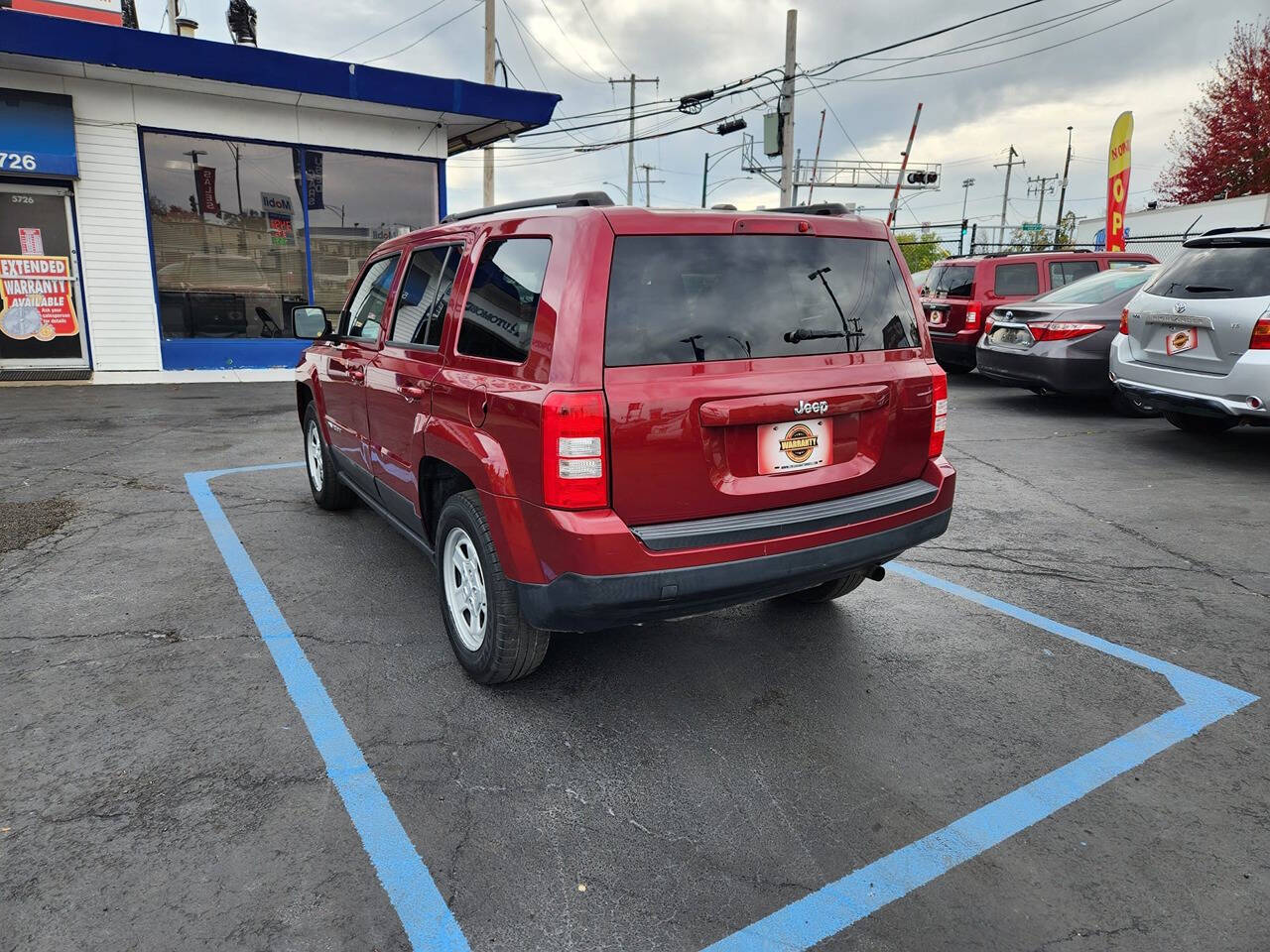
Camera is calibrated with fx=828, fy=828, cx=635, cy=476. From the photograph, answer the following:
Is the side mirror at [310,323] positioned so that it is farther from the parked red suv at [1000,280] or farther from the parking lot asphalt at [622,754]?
the parked red suv at [1000,280]

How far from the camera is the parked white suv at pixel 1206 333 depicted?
6.44 metres

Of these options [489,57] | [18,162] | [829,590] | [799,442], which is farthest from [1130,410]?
[489,57]

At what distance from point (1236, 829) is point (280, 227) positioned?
48.1 feet

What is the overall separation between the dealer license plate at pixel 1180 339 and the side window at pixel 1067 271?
566 centimetres

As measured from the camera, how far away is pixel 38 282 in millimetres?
12047

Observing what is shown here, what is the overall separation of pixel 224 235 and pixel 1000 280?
12171 millimetres

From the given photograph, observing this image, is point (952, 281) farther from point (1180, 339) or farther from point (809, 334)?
point (809, 334)

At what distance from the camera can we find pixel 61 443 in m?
8.03

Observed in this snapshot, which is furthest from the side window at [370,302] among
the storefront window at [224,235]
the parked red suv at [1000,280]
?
the parked red suv at [1000,280]

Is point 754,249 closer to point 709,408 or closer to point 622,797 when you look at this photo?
point 709,408

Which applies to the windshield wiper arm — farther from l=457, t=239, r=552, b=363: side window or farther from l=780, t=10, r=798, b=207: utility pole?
l=780, t=10, r=798, b=207: utility pole

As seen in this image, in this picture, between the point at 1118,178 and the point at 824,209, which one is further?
the point at 1118,178

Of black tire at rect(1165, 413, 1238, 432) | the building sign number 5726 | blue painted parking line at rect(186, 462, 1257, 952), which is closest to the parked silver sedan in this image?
black tire at rect(1165, 413, 1238, 432)

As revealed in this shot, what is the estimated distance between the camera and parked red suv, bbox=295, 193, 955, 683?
108 inches
